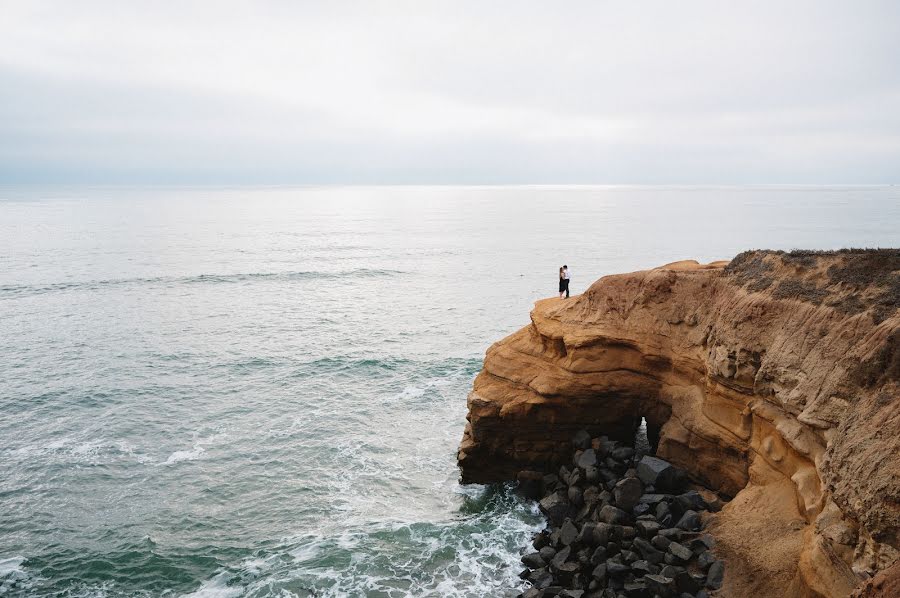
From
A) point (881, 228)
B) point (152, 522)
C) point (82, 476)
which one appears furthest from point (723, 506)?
point (881, 228)

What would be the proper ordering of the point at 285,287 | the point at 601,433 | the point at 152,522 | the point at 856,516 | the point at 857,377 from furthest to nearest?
the point at 285,287 → the point at 601,433 → the point at 152,522 → the point at 857,377 → the point at 856,516

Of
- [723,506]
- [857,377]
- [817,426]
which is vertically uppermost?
[857,377]

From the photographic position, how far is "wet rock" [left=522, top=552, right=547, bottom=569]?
58.7 feet

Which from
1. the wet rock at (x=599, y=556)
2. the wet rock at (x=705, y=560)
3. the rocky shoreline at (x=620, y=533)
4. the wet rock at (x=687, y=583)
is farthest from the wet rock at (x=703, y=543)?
the wet rock at (x=599, y=556)

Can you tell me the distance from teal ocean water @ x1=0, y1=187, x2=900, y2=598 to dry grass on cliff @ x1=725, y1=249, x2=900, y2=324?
1113 centimetres

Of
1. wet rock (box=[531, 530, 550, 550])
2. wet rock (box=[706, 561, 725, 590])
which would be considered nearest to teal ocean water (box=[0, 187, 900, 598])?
wet rock (box=[531, 530, 550, 550])

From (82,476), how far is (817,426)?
25.9m

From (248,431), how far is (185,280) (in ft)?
133

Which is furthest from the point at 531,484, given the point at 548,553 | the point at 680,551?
the point at 680,551

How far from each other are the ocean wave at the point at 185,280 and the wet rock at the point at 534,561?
51.8m

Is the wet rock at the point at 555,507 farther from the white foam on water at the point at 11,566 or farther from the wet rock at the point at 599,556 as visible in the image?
the white foam on water at the point at 11,566

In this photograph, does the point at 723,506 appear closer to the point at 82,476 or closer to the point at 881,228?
the point at 82,476

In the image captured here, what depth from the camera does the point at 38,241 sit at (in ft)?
299

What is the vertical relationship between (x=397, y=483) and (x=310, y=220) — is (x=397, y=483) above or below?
below
